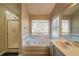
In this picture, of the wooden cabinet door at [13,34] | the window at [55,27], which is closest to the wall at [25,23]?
the wooden cabinet door at [13,34]

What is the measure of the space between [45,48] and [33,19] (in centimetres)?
108

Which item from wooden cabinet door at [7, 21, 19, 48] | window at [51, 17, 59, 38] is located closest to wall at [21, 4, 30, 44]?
wooden cabinet door at [7, 21, 19, 48]

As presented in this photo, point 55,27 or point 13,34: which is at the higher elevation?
point 55,27

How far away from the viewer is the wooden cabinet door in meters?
4.68

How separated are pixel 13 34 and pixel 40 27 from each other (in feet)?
4.23

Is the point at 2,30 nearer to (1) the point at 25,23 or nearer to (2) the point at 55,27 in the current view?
(1) the point at 25,23

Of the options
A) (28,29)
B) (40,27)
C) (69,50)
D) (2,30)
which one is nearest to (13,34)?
(2,30)

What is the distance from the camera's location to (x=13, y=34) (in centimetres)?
470

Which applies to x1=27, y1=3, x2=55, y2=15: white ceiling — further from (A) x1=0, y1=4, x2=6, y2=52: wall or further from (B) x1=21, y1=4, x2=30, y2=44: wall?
(A) x1=0, y1=4, x2=6, y2=52: wall

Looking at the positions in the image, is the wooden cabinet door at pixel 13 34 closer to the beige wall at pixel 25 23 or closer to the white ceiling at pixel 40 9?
the beige wall at pixel 25 23

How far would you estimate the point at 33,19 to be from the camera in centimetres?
411

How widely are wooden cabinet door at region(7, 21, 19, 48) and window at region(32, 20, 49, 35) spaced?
89 centimetres

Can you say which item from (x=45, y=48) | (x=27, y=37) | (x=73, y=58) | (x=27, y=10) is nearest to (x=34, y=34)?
(x=27, y=37)

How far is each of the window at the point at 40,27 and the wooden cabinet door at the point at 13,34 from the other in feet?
2.91
